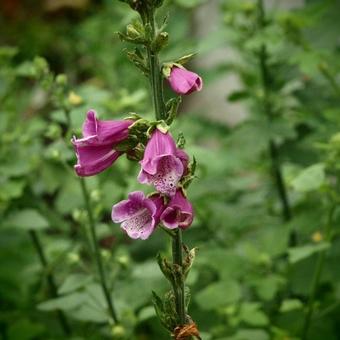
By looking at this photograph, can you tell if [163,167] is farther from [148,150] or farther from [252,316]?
[252,316]

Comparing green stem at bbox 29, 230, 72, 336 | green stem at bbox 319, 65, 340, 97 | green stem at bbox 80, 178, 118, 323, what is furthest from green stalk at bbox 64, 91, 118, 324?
green stem at bbox 319, 65, 340, 97

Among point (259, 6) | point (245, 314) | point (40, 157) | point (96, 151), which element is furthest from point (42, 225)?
point (259, 6)

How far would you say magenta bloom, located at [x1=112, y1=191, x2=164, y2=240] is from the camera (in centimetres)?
158

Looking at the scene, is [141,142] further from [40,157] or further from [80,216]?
[40,157]

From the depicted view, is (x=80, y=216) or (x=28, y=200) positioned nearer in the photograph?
(x=80, y=216)

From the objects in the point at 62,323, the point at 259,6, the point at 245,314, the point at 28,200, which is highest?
the point at 259,6

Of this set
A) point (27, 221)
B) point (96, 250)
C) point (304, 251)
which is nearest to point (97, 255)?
point (96, 250)

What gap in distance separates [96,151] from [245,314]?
1.09 metres

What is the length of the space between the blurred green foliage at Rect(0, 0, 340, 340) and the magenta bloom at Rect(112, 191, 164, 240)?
678 millimetres

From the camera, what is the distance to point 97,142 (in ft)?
5.24

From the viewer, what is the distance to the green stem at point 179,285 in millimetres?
1672

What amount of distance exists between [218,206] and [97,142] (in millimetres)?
1655

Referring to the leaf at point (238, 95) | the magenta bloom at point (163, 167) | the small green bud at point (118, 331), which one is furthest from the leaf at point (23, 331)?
the magenta bloom at point (163, 167)

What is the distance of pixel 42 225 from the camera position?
101 inches
